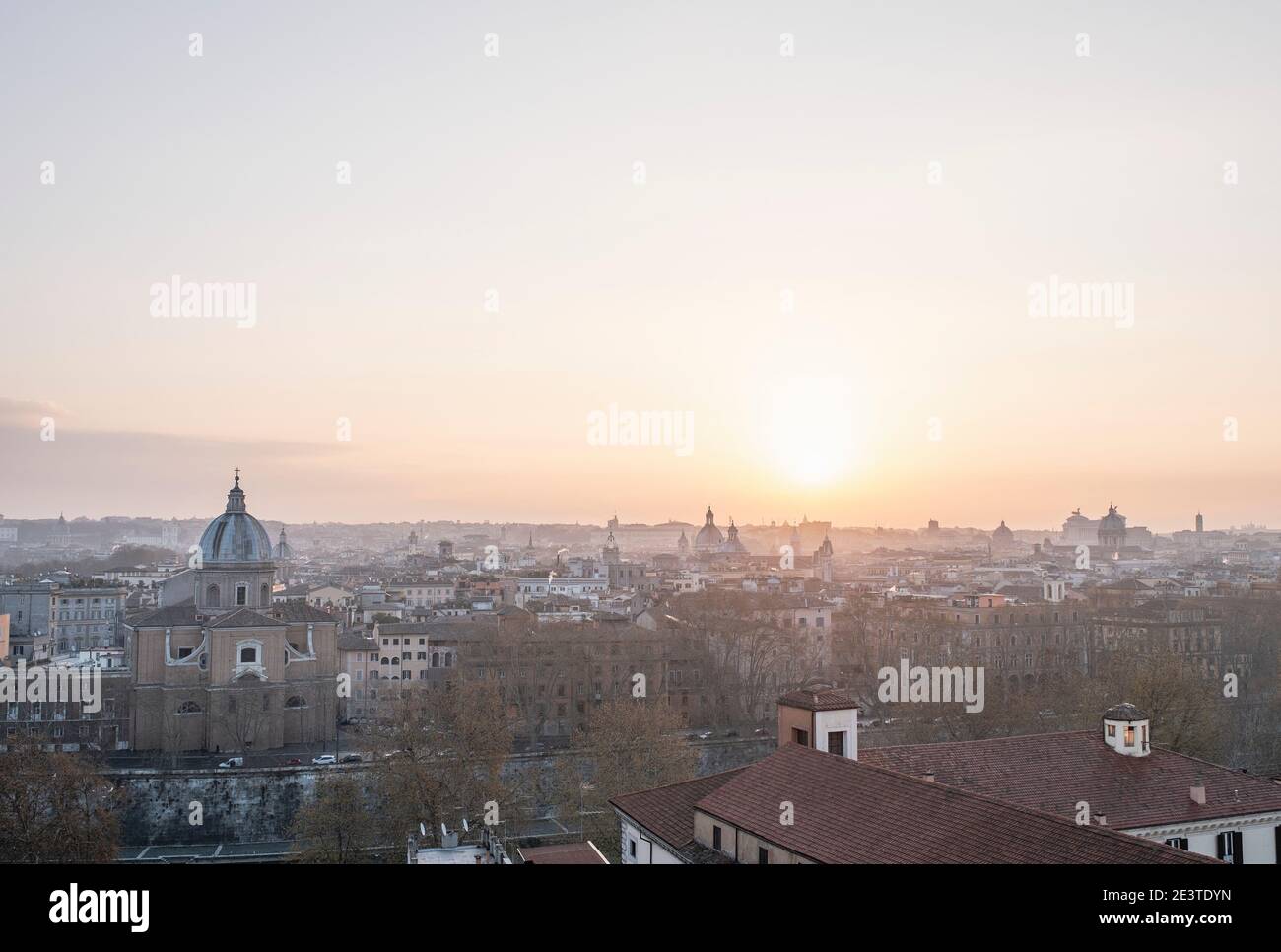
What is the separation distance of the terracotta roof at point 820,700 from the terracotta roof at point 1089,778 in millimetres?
649

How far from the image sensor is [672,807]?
1195cm

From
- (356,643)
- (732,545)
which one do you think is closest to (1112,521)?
(732,545)

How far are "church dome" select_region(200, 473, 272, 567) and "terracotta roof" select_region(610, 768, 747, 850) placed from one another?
19544 mm

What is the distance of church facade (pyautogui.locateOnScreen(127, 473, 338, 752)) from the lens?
87.6 ft

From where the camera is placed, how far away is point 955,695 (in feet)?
88.3

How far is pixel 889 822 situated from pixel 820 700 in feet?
13.8

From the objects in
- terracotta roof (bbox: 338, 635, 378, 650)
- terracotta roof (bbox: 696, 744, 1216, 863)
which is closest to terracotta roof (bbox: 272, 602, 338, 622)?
terracotta roof (bbox: 338, 635, 378, 650)

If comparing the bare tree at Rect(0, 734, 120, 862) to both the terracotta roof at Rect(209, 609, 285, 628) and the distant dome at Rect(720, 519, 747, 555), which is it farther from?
the distant dome at Rect(720, 519, 747, 555)

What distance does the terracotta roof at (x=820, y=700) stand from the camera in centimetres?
1309

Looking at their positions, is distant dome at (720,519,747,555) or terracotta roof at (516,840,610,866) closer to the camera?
terracotta roof at (516,840,610,866)

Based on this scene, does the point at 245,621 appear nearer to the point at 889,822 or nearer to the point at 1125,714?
the point at 1125,714

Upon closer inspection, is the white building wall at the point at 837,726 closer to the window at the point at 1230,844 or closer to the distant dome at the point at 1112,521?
the window at the point at 1230,844
